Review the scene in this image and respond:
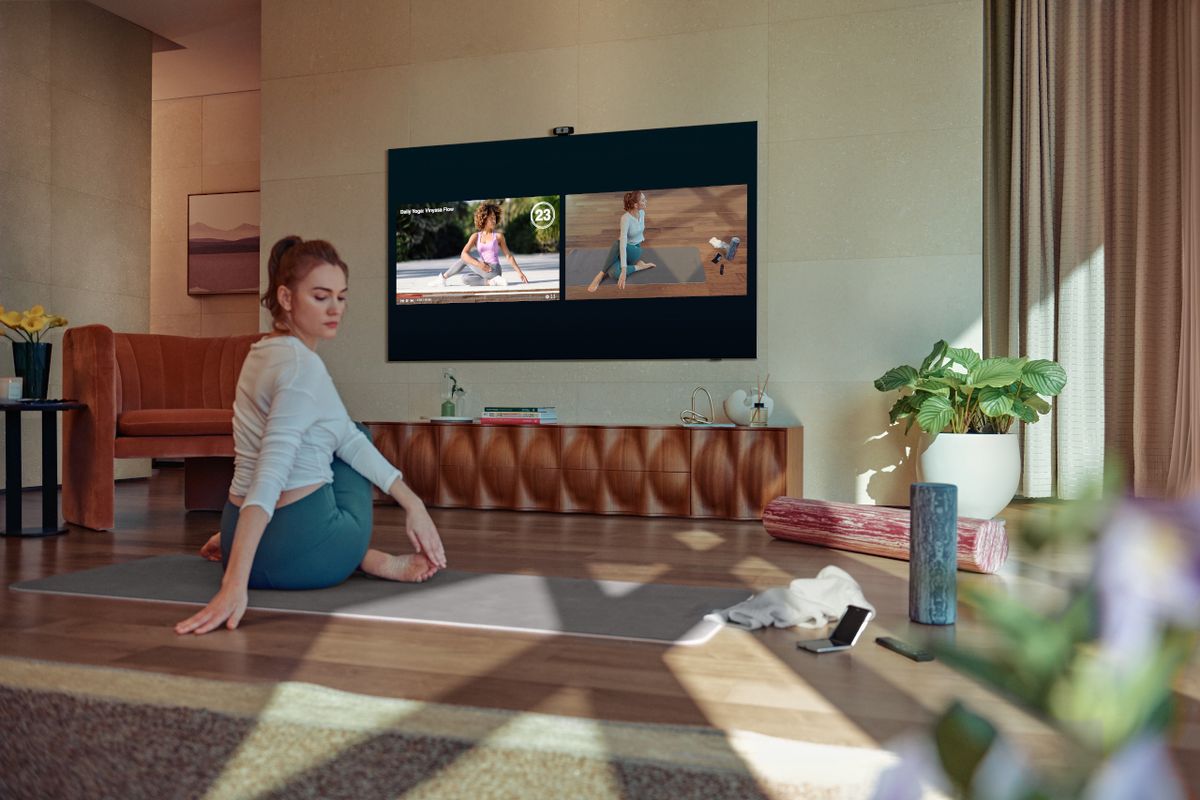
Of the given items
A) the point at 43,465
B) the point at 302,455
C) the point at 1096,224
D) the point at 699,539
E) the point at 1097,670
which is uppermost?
the point at 1096,224

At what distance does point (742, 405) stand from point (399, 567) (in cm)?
218

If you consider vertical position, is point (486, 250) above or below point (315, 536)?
above

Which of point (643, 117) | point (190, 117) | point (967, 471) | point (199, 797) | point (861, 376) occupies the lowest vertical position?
point (199, 797)

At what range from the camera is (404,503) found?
2719 millimetres

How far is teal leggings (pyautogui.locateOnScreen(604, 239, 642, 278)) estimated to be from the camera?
5.15 m

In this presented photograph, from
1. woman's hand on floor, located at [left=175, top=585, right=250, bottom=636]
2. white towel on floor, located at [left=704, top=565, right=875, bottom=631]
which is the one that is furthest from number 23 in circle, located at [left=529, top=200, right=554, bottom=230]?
woman's hand on floor, located at [left=175, top=585, right=250, bottom=636]

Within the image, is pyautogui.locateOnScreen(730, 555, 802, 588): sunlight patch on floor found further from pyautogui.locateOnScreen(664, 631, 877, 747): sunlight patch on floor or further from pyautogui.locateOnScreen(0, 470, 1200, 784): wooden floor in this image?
pyautogui.locateOnScreen(664, 631, 877, 747): sunlight patch on floor

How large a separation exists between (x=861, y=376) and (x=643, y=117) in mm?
1825

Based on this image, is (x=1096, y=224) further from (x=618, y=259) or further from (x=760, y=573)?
(x=760, y=573)

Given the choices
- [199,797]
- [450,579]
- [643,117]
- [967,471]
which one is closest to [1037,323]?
[967,471]

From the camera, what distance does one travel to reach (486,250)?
5.43m

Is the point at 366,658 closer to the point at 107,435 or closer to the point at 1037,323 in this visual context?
the point at 107,435

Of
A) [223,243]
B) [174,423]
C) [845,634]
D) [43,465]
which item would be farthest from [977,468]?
[223,243]

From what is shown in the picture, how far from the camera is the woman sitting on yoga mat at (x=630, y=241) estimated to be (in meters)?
5.13
